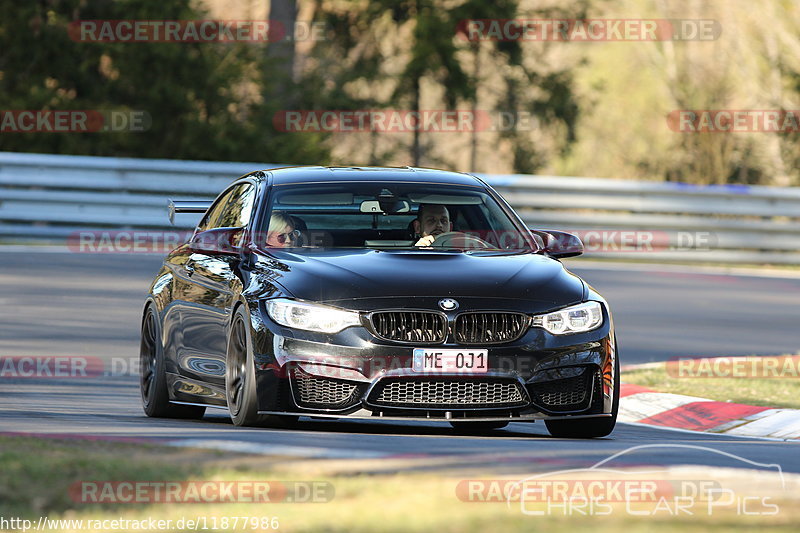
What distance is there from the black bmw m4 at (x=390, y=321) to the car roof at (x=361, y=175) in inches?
6.7

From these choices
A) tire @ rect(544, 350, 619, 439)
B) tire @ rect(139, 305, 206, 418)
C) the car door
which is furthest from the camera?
tire @ rect(139, 305, 206, 418)

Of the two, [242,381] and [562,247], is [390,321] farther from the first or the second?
[562,247]

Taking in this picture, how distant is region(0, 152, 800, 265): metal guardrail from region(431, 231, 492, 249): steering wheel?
1343cm

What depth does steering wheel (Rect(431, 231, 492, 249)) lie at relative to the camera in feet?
34.3

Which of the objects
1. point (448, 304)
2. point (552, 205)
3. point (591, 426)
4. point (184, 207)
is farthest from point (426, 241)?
point (552, 205)

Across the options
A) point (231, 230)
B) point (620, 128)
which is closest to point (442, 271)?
point (231, 230)

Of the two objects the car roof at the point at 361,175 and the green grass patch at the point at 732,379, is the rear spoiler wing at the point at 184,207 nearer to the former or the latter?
the car roof at the point at 361,175

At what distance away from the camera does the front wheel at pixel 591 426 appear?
32.0ft

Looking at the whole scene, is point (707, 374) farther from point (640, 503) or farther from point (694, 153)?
point (694, 153)

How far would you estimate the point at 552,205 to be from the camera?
24594 millimetres

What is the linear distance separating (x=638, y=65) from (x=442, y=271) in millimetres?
45416

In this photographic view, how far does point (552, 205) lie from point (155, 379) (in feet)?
45.9

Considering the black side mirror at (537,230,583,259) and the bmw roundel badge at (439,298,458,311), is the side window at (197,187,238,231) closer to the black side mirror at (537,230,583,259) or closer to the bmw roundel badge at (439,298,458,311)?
the black side mirror at (537,230,583,259)

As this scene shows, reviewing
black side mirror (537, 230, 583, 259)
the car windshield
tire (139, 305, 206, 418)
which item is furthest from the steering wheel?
tire (139, 305, 206, 418)
